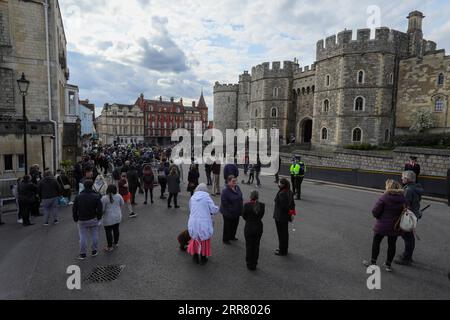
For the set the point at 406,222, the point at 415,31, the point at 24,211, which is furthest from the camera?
the point at 415,31

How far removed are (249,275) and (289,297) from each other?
92 centimetres

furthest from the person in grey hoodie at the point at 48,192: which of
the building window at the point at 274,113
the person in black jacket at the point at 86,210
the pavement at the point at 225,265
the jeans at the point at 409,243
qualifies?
the building window at the point at 274,113

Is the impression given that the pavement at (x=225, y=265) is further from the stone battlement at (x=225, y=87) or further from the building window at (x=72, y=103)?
A: the stone battlement at (x=225, y=87)

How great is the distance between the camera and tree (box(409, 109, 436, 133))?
81.6ft

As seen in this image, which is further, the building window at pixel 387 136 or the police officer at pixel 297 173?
the building window at pixel 387 136

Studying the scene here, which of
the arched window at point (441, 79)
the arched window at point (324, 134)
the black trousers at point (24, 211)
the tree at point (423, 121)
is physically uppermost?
the arched window at point (441, 79)

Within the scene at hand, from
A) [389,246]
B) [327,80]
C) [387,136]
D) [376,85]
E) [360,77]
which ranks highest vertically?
[327,80]

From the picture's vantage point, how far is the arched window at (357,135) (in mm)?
28172

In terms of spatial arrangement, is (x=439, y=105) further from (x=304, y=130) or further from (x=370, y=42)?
(x=304, y=130)

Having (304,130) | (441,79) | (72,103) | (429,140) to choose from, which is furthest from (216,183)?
(304,130)

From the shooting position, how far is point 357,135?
28406 mm

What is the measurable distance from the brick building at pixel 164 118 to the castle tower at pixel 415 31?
203 ft

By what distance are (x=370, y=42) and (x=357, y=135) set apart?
863cm

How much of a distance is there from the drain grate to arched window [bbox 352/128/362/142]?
27.6 metres
